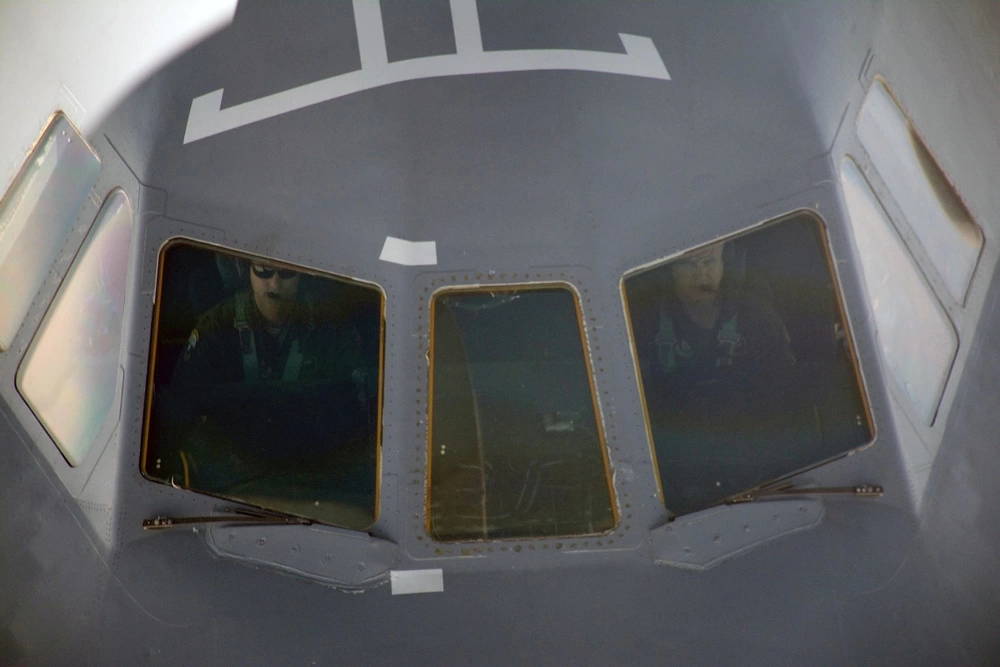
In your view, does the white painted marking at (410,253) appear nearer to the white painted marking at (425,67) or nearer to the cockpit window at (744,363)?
the white painted marking at (425,67)

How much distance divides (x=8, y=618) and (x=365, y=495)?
1.76 metres

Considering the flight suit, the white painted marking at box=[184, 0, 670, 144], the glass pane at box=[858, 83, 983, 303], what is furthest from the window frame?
the glass pane at box=[858, 83, 983, 303]

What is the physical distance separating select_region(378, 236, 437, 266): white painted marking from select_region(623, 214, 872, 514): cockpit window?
3.02 ft

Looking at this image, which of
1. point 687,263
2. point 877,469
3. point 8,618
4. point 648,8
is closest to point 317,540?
point 8,618

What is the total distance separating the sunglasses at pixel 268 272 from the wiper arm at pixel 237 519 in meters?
1.08

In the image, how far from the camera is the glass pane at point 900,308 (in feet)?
17.6

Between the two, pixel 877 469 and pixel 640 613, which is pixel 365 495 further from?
pixel 877 469

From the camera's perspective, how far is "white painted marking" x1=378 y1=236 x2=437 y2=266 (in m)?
5.38

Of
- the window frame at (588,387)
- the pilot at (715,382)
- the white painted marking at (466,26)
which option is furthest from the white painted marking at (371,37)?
the pilot at (715,382)

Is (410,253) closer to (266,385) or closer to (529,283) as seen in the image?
(529,283)

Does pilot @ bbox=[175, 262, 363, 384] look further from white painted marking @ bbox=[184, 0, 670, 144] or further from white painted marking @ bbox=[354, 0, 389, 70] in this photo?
white painted marking @ bbox=[354, 0, 389, 70]

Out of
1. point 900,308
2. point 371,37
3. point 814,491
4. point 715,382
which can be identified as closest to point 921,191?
point 900,308

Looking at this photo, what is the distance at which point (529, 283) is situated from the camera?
5324 millimetres

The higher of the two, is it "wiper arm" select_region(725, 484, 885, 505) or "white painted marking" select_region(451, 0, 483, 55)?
"white painted marking" select_region(451, 0, 483, 55)
